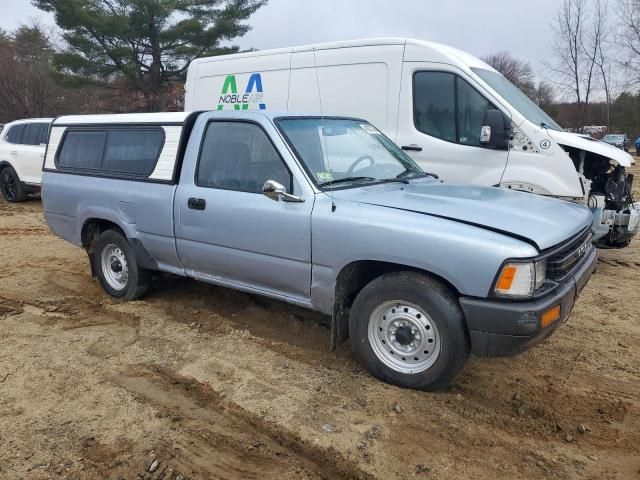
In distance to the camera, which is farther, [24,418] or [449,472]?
[24,418]

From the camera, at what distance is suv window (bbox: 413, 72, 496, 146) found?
20.9 feet

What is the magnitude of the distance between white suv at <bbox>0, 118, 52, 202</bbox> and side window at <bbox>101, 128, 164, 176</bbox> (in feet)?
24.0

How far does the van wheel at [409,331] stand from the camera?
3.33 m

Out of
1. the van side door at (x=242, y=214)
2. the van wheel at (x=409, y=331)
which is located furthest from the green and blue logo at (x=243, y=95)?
the van wheel at (x=409, y=331)

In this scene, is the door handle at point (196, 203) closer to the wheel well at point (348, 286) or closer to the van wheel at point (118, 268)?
the van wheel at point (118, 268)

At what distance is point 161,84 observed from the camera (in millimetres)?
27312

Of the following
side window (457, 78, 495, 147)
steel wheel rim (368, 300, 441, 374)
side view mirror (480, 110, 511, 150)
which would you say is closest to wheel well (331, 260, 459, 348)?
steel wheel rim (368, 300, 441, 374)

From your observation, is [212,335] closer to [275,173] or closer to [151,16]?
[275,173]

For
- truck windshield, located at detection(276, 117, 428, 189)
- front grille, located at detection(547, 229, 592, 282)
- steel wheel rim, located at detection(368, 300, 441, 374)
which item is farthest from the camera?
truck windshield, located at detection(276, 117, 428, 189)

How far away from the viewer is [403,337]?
356cm

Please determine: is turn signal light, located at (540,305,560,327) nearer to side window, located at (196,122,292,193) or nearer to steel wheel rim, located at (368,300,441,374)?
steel wheel rim, located at (368,300,441,374)

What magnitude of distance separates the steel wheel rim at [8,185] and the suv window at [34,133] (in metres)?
0.93

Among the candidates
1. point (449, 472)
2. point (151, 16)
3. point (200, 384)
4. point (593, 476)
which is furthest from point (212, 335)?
point (151, 16)

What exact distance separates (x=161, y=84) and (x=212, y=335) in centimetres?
2520
